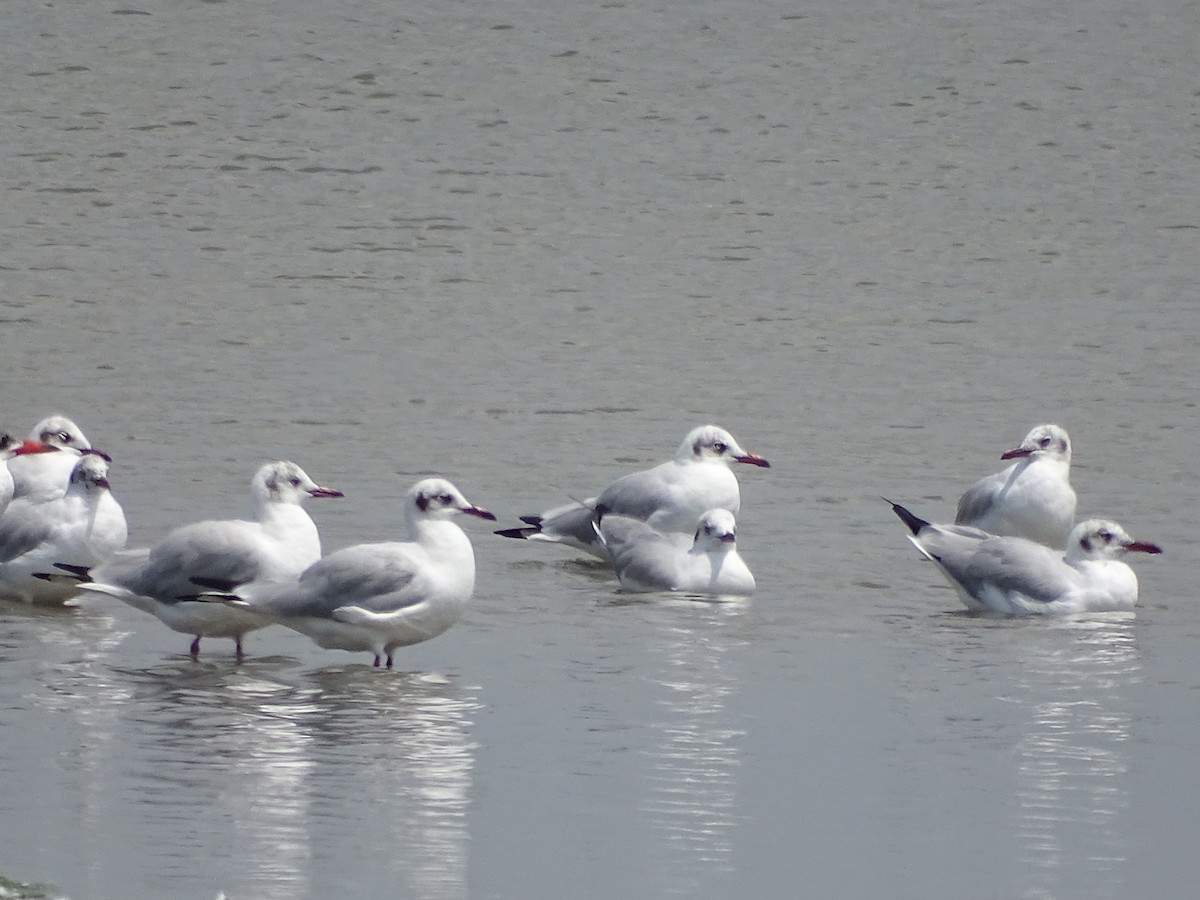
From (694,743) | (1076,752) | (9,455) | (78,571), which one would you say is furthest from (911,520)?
(9,455)

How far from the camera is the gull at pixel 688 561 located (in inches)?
502

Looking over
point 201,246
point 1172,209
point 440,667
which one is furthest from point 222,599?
point 1172,209

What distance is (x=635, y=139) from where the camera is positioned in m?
28.4

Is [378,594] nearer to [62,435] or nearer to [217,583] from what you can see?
[217,583]

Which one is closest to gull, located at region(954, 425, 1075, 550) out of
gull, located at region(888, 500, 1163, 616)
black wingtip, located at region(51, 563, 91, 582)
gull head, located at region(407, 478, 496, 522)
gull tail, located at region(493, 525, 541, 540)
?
gull, located at region(888, 500, 1163, 616)

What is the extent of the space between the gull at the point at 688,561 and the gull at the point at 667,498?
0.53 metres

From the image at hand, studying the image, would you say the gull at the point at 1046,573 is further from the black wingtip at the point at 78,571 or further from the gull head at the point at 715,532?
the black wingtip at the point at 78,571

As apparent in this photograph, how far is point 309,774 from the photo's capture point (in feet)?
29.7

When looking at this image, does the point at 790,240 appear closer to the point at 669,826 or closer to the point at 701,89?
the point at 701,89

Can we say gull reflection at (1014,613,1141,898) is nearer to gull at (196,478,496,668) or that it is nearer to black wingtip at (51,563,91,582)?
gull at (196,478,496,668)

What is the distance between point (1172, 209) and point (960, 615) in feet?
46.0

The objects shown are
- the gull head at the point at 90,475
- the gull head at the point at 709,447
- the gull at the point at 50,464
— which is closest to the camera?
the gull head at the point at 90,475

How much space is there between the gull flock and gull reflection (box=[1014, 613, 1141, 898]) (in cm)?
46

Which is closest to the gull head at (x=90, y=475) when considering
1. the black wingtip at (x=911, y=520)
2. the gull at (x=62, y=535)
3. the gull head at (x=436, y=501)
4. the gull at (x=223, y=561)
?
the gull at (x=62, y=535)
